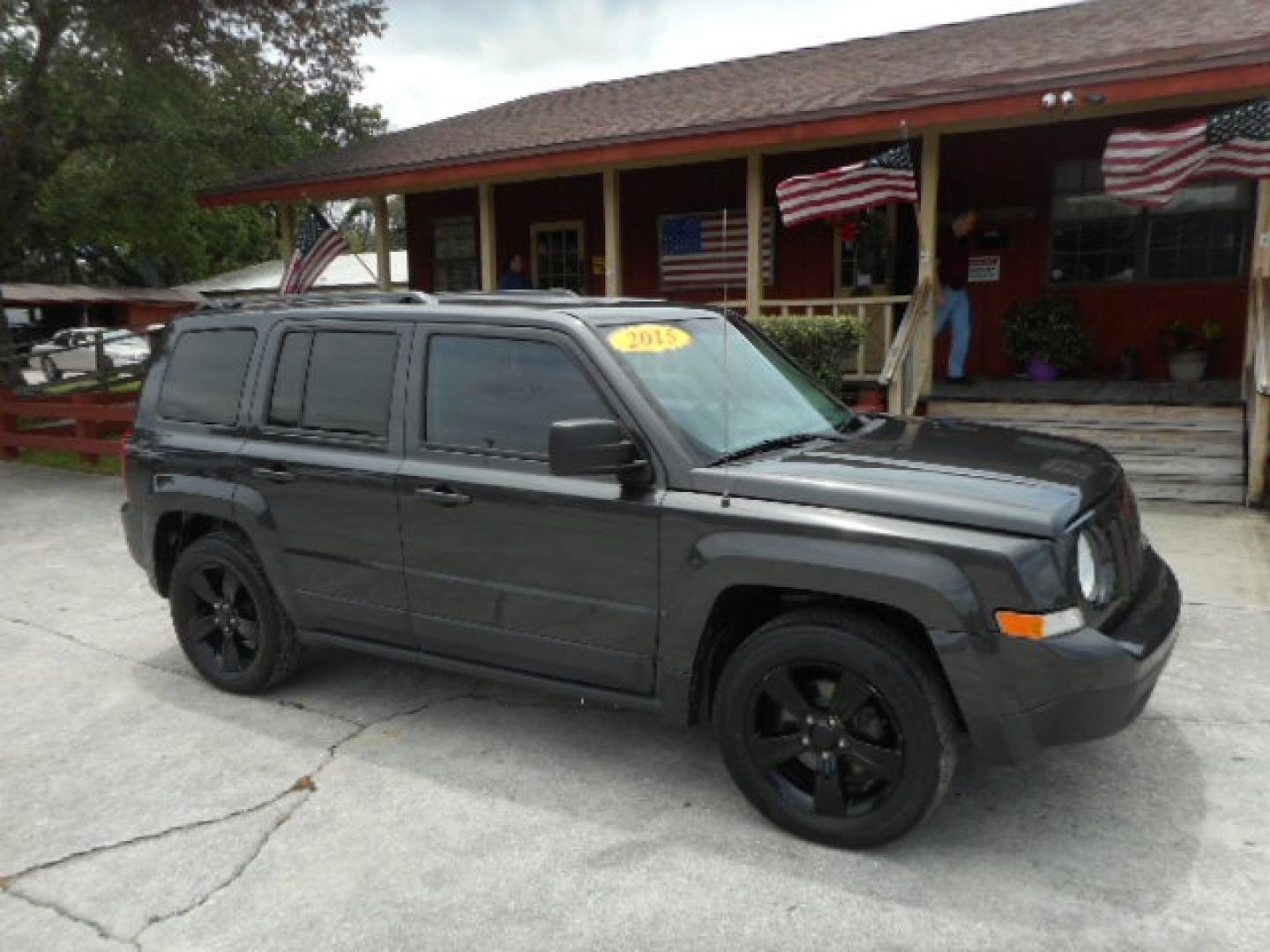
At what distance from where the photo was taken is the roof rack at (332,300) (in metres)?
3.97

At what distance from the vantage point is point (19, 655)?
506 centimetres

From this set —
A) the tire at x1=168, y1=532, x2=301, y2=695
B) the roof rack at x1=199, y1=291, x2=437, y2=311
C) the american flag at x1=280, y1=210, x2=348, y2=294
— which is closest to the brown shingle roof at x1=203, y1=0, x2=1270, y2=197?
the american flag at x1=280, y1=210, x2=348, y2=294

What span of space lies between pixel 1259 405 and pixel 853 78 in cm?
616

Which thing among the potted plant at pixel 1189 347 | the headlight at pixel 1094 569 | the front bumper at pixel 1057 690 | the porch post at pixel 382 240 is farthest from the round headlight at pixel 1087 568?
the porch post at pixel 382 240

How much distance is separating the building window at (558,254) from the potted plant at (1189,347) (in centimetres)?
808

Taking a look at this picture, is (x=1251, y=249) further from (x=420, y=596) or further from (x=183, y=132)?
(x=183, y=132)

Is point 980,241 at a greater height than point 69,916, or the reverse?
point 980,241

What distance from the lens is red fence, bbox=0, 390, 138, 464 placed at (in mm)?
11016

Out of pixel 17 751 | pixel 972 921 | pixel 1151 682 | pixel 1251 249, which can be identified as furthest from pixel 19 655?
pixel 1251 249

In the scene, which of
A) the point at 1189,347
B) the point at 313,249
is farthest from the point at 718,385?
the point at 313,249

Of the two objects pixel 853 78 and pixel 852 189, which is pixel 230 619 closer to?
pixel 852 189

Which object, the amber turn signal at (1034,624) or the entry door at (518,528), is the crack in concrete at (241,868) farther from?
the amber turn signal at (1034,624)

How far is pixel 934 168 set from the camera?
952 cm

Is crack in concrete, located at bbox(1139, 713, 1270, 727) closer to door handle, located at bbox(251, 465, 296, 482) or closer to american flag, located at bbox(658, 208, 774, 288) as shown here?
door handle, located at bbox(251, 465, 296, 482)
